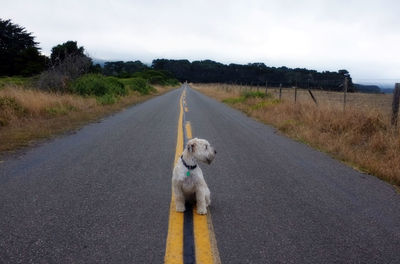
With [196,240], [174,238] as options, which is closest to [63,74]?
[174,238]

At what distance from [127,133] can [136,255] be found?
22.2 feet

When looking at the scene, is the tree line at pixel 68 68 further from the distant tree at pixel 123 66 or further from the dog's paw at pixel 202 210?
the dog's paw at pixel 202 210

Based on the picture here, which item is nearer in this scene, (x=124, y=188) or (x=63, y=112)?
(x=124, y=188)

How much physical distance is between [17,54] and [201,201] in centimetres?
5116

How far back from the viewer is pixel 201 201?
11.3ft

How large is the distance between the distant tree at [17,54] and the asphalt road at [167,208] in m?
41.0

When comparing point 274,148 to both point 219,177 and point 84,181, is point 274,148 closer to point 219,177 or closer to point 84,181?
point 219,177

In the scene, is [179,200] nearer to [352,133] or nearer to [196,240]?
[196,240]

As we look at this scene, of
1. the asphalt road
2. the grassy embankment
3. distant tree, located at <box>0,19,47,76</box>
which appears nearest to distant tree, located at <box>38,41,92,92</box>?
the grassy embankment

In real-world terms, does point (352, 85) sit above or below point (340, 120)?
above

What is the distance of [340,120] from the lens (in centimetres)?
966

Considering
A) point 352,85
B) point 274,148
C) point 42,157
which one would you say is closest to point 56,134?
point 42,157

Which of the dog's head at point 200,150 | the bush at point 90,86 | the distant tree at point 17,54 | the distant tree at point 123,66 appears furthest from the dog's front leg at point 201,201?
the distant tree at point 123,66

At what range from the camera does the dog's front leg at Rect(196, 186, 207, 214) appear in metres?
3.39
